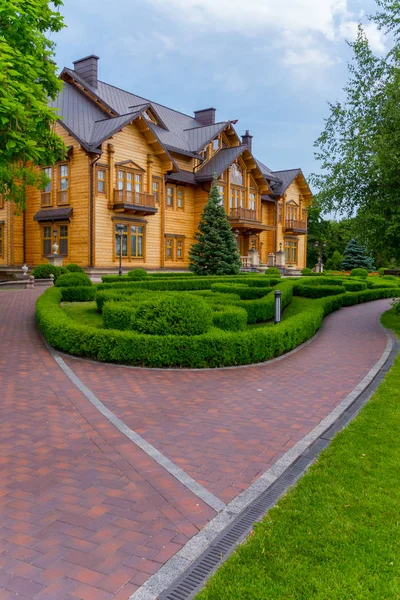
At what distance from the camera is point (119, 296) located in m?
13.8

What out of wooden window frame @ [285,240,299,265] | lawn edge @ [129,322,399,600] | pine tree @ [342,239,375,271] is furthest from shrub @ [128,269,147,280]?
pine tree @ [342,239,375,271]

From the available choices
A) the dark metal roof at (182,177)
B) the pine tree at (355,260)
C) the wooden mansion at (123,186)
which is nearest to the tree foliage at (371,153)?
the wooden mansion at (123,186)

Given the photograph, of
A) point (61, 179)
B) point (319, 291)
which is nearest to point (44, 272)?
point (61, 179)

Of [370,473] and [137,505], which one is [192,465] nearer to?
[137,505]

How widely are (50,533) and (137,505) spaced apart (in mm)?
748

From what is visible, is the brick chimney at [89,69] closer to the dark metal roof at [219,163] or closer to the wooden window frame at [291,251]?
the dark metal roof at [219,163]

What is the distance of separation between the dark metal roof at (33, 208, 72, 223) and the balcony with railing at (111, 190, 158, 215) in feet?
9.37

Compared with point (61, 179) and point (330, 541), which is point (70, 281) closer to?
point (61, 179)

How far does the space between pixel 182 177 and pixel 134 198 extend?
6.62m

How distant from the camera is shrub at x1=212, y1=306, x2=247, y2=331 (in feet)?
36.7

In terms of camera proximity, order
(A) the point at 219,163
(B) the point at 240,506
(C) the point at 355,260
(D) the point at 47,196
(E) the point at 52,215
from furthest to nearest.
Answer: (C) the point at 355,260, (A) the point at 219,163, (D) the point at 47,196, (E) the point at 52,215, (B) the point at 240,506

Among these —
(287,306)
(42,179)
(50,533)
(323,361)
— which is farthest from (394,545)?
(42,179)

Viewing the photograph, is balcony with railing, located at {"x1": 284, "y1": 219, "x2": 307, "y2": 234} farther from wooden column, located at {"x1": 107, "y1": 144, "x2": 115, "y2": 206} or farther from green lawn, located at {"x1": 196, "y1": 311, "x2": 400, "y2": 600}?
green lawn, located at {"x1": 196, "y1": 311, "x2": 400, "y2": 600}

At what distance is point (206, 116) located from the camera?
146 feet
